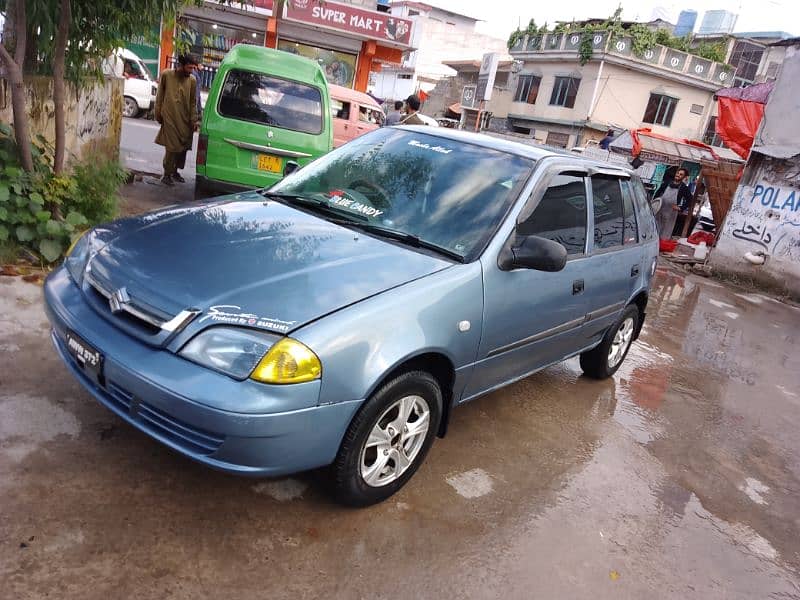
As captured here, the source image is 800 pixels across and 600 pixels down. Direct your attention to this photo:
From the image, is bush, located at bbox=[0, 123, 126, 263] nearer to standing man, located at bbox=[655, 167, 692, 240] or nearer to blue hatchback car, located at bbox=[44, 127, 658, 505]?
blue hatchback car, located at bbox=[44, 127, 658, 505]

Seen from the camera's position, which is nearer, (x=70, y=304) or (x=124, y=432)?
(x=70, y=304)

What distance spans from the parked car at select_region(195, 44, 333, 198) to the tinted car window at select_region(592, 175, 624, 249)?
3.97 meters

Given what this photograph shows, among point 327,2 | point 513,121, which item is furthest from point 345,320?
point 513,121

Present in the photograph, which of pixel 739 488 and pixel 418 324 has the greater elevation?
pixel 418 324

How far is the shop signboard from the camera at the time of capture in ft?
67.4

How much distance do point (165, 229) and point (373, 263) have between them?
107cm

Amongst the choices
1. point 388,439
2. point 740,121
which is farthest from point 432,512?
point 740,121

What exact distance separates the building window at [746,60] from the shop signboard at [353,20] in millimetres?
28599

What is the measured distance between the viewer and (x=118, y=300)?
101 inches

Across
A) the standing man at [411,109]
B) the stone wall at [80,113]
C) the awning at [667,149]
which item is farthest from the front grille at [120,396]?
the awning at [667,149]

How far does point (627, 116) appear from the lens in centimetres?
3594

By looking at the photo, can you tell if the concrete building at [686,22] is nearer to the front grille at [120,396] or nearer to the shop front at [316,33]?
the shop front at [316,33]

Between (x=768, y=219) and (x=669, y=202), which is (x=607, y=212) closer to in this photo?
(x=768, y=219)

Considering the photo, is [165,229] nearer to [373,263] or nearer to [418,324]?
[373,263]
